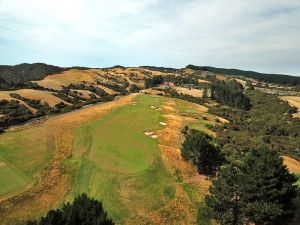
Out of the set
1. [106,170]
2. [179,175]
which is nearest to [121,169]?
[106,170]

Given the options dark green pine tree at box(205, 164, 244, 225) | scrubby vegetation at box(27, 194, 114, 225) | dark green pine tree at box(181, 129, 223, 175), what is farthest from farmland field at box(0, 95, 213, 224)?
scrubby vegetation at box(27, 194, 114, 225)

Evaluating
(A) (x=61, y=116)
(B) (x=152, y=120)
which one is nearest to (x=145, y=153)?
(B) (x=152, y=120)

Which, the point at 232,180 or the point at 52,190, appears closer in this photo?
the point at 232,180

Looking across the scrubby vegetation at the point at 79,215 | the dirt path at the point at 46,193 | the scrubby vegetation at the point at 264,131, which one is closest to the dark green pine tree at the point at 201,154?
the scrubby vegetation at the point at 264,131

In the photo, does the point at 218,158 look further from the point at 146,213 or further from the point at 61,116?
the point at 61,116

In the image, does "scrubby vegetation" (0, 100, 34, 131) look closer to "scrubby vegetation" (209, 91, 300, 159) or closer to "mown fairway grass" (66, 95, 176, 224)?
"mown fairway grass" (66, 95, 176, 224)

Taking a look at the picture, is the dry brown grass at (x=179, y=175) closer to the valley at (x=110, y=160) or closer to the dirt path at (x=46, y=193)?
the valley at (x=110, y=160)
